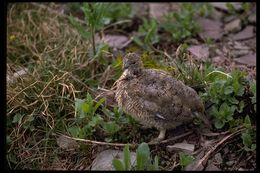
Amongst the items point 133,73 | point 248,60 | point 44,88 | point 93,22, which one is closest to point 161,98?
point 133,73

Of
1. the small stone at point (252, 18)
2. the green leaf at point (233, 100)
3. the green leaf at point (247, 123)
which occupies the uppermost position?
the small stone at point (252, 18)

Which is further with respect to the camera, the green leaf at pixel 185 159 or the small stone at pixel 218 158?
the small stone at pixel 218 158

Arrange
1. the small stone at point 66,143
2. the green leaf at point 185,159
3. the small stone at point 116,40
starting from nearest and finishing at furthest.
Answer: the green leaf at point 185,159 < the small stone at point 66,143 < the small stone at point 116,40

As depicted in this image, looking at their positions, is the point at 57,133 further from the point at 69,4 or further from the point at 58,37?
the point at 69,4

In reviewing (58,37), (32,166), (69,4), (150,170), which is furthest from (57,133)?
(69,4)

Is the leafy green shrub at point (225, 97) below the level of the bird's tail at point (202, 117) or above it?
above

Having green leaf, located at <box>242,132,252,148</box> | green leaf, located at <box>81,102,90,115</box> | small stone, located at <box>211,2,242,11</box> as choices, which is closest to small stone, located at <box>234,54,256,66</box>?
small stone, located at <box>211,2,242,11</box>

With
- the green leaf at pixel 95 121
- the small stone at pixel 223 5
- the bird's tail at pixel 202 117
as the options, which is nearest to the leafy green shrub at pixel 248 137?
the bird's tail at pixel 202 117

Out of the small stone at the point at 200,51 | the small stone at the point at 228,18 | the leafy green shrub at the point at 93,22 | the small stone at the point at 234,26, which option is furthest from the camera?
the small stone at the point at 228,18

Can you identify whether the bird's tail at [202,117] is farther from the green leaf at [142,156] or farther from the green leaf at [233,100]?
the green leaf at [142,156]
